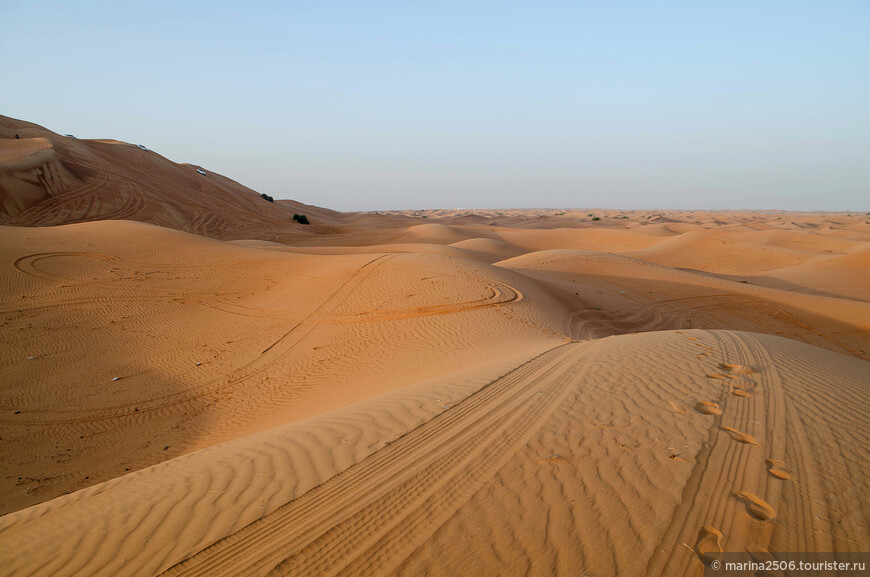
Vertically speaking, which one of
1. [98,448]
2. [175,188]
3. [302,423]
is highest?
[175,188]

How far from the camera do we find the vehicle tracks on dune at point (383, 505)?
221 centimetres

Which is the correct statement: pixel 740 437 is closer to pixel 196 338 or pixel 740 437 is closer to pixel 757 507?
pixel 757 507

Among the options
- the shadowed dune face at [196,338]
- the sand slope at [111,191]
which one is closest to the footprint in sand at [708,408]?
the shadowed dune face at [196,338]

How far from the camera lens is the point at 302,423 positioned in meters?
4.48

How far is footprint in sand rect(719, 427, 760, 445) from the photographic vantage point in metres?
3.07

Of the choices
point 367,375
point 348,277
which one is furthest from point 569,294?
point 367,375

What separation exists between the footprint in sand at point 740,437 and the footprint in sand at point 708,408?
1.05 feet

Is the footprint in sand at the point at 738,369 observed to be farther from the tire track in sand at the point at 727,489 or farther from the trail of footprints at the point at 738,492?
the tire track in sand at the point at 727,489

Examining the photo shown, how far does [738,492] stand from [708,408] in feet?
4.41

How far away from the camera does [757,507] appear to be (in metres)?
2.38

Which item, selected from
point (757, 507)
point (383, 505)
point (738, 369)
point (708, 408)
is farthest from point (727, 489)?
point (738, 369)

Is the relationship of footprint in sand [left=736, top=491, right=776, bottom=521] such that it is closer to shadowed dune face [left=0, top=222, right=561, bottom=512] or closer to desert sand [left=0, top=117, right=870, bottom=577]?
desert sand [left=0, top=117, right=870, bottom=577]

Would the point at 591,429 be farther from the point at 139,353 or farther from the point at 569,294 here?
the point at 569,294

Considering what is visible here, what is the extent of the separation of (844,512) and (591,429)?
4.80 feet
